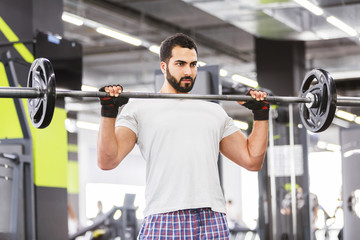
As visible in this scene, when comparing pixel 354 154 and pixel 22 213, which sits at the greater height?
pixel 354 154

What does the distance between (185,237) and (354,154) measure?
140 inches

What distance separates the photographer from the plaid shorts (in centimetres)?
217

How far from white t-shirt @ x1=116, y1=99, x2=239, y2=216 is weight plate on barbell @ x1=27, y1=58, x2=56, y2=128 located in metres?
0.26

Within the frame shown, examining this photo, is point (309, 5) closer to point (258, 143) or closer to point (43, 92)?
point (258, 143)

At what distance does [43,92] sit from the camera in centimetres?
235

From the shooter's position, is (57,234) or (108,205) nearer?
(57,234)

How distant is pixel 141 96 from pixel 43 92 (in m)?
0.37

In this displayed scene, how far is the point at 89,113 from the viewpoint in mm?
18328

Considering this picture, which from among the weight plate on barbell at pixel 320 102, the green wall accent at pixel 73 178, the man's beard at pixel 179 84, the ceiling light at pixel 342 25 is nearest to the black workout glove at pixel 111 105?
Answer: the man's beard at pixel 179 84

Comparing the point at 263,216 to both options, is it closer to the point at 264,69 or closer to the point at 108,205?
the point at 264,69

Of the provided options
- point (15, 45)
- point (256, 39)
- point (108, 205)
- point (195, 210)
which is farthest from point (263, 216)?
point (108, 205)

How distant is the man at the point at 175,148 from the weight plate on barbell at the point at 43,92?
0.20 metres

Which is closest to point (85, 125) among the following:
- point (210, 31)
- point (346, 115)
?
point (210, 31)

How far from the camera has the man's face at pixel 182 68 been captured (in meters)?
2.30
